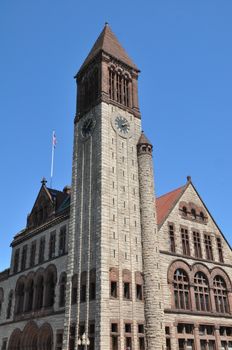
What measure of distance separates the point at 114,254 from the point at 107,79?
20.5m

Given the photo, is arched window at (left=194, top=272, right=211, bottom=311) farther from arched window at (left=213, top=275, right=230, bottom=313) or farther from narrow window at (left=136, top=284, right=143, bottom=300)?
narrow window at (left=136, top=284, right=143, bottom=300)

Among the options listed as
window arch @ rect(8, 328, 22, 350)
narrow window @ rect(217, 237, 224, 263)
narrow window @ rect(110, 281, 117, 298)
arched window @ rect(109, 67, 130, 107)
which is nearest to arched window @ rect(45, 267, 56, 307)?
window arch @ rect(8, 328, 22, 350)

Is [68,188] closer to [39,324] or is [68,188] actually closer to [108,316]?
[39,324]

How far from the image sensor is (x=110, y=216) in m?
37.7

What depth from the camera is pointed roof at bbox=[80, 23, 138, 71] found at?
48.0 meters

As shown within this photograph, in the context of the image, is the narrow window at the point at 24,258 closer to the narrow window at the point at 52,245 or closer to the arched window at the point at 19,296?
the arched window at the point at 19,296

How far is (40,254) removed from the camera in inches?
1811

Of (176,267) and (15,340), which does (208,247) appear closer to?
(176,267)

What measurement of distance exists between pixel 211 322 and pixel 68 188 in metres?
23.8

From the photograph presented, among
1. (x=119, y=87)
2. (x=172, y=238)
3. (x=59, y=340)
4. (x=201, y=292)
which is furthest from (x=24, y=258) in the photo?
(x=119, y=87)

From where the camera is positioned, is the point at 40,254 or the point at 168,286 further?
the point at 40,254

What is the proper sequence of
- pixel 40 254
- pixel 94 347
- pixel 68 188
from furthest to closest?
1. pixel 68 188
2. pixel 40 254
3. pixel 94 347

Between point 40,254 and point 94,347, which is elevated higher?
point 40,254

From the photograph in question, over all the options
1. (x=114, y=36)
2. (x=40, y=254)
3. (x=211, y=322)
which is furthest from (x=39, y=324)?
(x=114, y=36)
